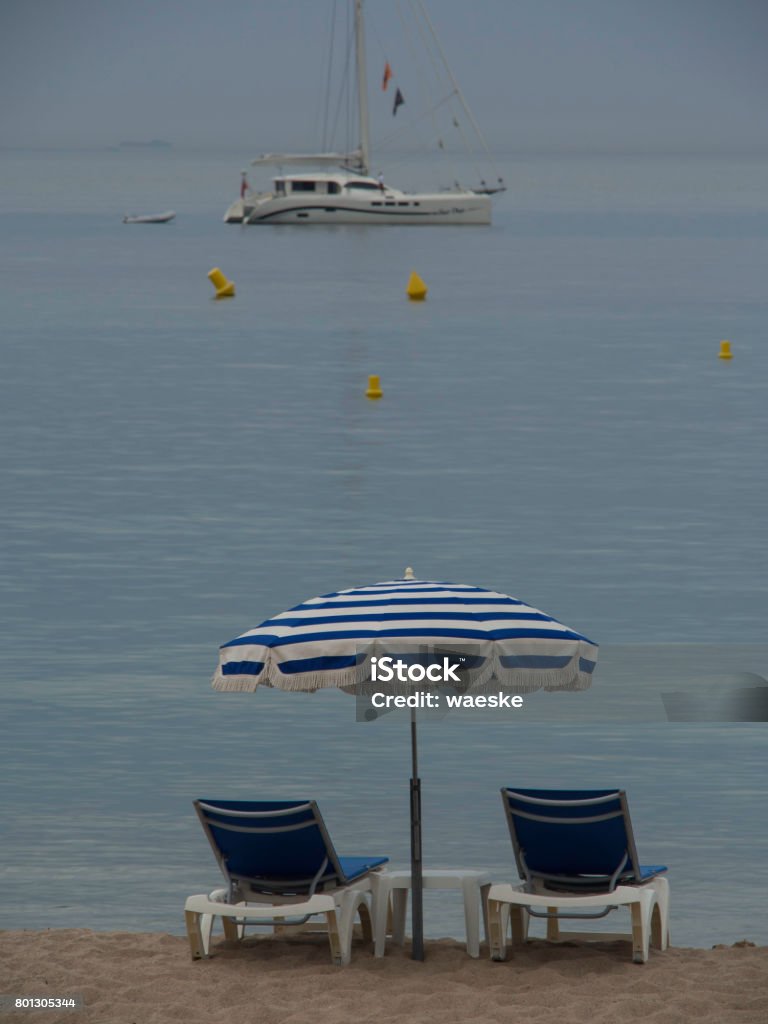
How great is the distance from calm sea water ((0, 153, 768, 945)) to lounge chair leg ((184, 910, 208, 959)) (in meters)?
1.17

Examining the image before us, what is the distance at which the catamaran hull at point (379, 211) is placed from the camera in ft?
382

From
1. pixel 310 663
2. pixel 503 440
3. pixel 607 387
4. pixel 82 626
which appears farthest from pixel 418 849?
pixel 607 387

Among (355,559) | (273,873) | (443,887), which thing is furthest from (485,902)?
(355,559)

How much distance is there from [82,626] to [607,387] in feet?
78.2

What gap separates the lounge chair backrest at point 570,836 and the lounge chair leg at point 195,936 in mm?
1471

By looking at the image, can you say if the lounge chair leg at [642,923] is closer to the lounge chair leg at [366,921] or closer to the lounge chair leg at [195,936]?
the lounge chair leg at [366,921]

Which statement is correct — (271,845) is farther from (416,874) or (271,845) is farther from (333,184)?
(333,184)

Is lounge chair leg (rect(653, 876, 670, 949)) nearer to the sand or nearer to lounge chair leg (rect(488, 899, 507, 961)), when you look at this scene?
the sand

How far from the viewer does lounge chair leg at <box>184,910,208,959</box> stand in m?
9.21

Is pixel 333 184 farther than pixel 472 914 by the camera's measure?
Yes

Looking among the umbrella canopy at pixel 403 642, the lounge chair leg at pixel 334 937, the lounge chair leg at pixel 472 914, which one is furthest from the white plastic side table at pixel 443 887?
the umbrella canopy at pixel 403 642

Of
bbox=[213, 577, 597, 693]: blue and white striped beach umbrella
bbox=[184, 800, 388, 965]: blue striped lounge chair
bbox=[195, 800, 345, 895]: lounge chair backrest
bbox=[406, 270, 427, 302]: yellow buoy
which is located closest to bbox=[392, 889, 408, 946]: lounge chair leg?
bbox=[184, 800, 388, 965]: blue striped lounge chair

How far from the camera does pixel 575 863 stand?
362 inches

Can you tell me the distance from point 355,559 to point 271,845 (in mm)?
12346
